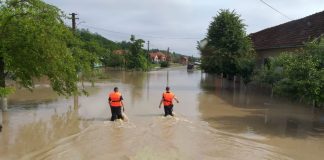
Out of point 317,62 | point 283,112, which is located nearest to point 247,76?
point 283,112

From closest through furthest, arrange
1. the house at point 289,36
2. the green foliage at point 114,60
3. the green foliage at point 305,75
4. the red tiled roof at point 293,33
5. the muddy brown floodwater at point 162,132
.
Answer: the muddy brown floodwater at point 162,132 → the green foliage at point 305,75 → the red tiled roof at point 293,33 → the house at point 289,36 → the green foliage at point 114,60

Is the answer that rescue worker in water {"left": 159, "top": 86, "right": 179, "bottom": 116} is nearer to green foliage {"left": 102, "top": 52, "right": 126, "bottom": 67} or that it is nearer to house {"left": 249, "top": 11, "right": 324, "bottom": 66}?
house {"left": 249, "top": 11, "right": 324, "bottom": 66}

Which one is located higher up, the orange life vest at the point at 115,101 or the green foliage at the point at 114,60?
the green foliage at the point at 114,60

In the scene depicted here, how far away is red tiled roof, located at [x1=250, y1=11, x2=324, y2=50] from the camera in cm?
2531

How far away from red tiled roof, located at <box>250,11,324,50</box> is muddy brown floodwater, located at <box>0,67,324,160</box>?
Result: 559 cm

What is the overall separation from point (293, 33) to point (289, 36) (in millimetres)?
364

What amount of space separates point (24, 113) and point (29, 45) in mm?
4986

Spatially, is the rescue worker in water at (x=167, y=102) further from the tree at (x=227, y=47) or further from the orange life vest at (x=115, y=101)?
the tree at (x=227, y=47)

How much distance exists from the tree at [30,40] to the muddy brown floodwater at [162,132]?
2.24 meters

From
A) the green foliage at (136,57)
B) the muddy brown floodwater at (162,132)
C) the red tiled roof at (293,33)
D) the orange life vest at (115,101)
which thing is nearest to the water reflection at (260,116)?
the muddy brown floodwater at (162,132)

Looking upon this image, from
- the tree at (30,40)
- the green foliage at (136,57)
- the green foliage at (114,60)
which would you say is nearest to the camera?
the tree at (30,40)

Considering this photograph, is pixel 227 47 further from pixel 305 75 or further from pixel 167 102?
pixel 305 75

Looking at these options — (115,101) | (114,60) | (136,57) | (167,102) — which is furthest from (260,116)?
(114,60)

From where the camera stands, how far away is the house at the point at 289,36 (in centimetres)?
2545
